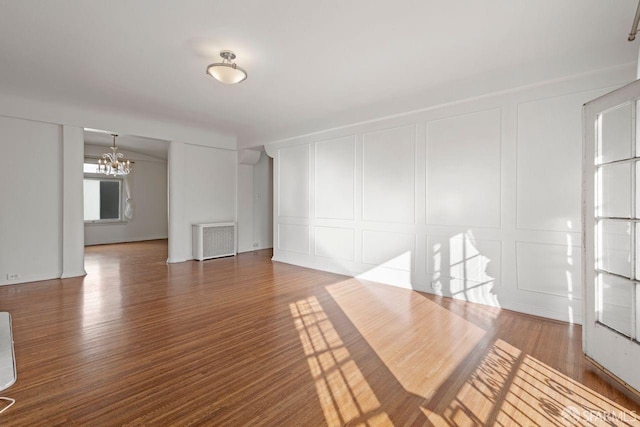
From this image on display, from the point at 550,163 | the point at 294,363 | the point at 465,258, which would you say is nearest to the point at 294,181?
the point at 465,258

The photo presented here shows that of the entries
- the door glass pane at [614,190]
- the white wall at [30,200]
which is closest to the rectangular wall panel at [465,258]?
the door glass pane at [614,190]

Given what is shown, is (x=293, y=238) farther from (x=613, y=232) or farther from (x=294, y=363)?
(x=613, y=232)

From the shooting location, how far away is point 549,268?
11.4 feet

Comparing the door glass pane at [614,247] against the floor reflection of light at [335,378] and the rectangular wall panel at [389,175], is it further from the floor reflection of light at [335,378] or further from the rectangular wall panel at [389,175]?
the rectangular wall panel at [389,175]

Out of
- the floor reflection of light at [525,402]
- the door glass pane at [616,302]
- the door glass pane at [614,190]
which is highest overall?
the door glass pane at [614,190]

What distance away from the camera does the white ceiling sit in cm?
253

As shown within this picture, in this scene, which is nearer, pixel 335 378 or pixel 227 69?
pixel 335 378

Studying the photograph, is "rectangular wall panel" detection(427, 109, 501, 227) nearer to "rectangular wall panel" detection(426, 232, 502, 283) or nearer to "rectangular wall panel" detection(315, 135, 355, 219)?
"rectangular wall panel" detection(426, 232, 502, 283)

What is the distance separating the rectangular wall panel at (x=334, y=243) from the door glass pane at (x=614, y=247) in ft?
11.5

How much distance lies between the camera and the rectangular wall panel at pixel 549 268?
3342 millimetres

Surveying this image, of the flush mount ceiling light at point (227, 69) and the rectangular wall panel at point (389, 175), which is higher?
the flush mount ceiling light at point (227, 69)

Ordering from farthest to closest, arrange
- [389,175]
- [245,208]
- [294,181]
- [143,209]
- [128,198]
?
[143,209] → [128,198] → [245,208] → [294,181] → [389,175]

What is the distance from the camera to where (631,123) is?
2.17 meters

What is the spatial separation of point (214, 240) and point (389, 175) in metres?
4.35
